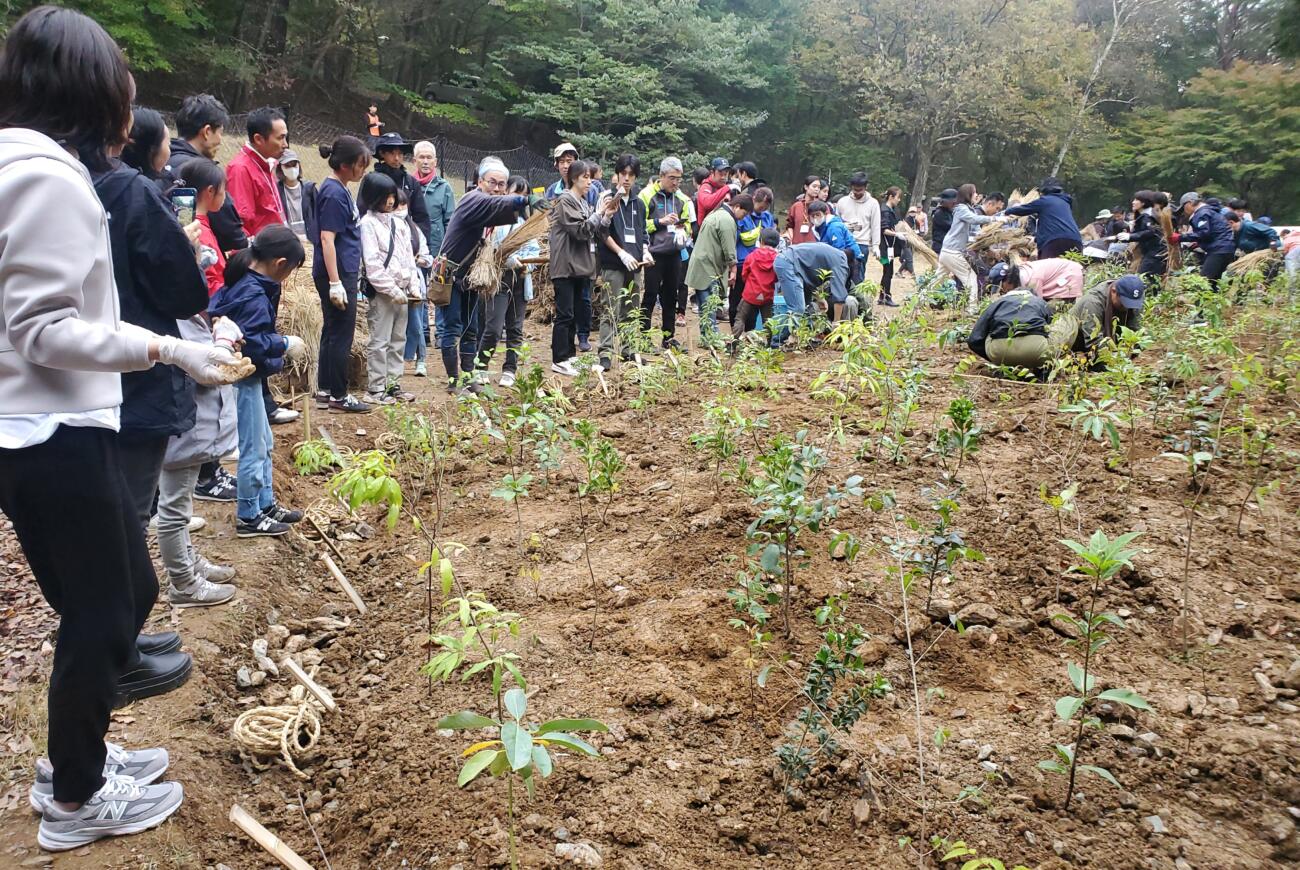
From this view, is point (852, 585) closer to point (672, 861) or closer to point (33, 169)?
point (672, 861)

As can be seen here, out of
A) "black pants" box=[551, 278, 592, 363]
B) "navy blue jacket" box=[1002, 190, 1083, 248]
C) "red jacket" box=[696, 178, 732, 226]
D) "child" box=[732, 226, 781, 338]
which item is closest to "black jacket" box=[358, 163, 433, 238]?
"black pants" box=[551, 278, 592, 363]

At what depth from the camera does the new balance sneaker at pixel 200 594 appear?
9.86 feet

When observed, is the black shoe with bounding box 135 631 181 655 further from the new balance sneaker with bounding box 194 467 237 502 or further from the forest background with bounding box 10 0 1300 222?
the forest background with bounding box 10 0 1300 222

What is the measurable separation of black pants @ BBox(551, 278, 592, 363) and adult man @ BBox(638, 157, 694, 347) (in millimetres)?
939

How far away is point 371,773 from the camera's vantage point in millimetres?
2387

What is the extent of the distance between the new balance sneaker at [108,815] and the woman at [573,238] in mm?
4287

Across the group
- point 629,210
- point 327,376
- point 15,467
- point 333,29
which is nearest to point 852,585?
point 15,467

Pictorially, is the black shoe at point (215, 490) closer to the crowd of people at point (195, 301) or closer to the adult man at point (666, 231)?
the crowd of people at point (195, 301)

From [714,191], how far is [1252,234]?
659cm

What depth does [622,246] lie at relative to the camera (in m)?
6.58

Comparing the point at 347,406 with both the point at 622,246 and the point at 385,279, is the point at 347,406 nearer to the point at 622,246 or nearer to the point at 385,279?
the point at 385,279

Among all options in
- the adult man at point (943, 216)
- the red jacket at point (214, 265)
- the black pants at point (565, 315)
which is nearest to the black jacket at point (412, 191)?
the black pants at point (565, 315)

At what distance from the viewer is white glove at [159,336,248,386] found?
5.87 feet

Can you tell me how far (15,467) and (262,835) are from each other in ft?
3.38
